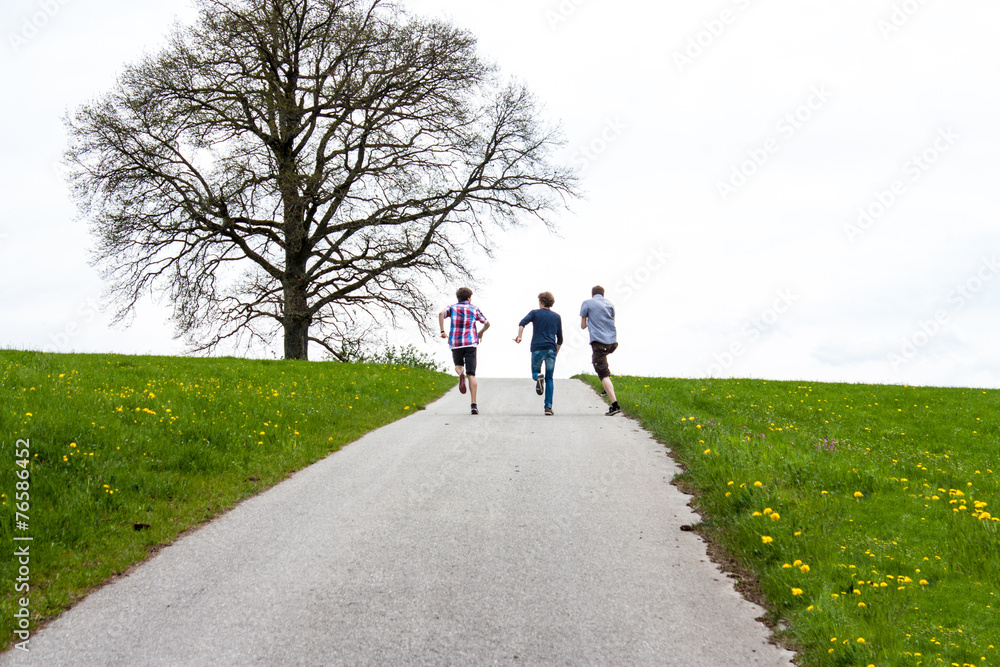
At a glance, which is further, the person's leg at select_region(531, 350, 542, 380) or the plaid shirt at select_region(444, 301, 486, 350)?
the person's leg at select_region(531, 350, 542, 380)

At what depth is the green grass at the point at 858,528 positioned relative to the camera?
13.9 ft

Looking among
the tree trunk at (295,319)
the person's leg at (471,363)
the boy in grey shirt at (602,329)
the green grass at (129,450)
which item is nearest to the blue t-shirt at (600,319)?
the boy in grey shirt at (602,329)

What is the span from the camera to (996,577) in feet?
16.6

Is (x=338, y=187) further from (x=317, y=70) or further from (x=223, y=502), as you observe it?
(x=223, y=502)

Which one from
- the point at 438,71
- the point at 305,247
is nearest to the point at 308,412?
the point at 305,247

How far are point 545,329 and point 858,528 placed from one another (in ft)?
25.8

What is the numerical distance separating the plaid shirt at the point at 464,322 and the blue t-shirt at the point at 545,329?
99cm

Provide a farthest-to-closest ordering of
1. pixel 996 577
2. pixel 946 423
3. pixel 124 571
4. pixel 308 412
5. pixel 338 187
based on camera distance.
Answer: pixel 338 187 < pixel 946 423 < pixel 308 412 < pixel 124 571 < pixel 996 577

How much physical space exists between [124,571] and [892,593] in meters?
5.68

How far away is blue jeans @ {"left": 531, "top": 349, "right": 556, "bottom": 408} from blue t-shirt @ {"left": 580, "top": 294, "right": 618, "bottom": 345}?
872mm

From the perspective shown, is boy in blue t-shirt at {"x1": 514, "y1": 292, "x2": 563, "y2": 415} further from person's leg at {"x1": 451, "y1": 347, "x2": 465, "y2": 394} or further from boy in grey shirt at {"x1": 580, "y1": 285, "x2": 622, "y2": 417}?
person's leg at {"x1": 451, "y1": 347, "x2": 465, "y2": 394}

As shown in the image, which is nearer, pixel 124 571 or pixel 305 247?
pixel 124 571

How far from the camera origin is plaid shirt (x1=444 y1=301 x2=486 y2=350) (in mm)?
13094

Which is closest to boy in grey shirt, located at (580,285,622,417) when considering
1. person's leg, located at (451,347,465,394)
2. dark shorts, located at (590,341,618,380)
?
dark shorts, located at (590,341,618,380)
